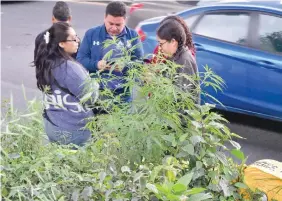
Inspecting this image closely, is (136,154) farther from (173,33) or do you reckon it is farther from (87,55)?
(87,55)

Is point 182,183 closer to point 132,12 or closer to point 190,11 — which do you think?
point 190,11

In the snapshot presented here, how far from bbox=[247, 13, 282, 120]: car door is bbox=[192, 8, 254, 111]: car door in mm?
84

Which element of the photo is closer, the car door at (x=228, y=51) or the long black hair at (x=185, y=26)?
the long black hair at (x=185, y=26)

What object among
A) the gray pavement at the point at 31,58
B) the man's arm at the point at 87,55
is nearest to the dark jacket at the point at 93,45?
the man's arm at the point at 87,55

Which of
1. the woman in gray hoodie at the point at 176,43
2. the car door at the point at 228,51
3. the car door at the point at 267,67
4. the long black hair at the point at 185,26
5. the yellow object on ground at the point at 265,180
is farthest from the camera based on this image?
the car door at the point at 228,51

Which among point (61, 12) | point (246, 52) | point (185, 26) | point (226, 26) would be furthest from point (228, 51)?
point (61, 12)

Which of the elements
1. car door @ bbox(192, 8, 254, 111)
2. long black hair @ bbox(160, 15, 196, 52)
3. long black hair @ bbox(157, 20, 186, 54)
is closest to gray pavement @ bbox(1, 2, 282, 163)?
car door @ bbox(192, 8, 254, 111)

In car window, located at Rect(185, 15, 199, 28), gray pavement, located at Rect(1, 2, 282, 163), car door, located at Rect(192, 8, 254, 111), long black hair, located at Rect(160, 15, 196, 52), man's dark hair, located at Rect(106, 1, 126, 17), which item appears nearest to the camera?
long black hair, located at Rect(160, 15, 196, 52)

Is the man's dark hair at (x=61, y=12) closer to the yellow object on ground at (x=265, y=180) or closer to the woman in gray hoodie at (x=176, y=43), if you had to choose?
the woman in gray hoodie at (x=176, y=43)

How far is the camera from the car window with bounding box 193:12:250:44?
5816 mm

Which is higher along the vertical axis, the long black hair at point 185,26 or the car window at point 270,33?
the long black hair at point 185,26

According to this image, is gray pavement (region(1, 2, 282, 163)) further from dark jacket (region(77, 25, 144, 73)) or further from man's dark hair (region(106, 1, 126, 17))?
man's dark hair (region(106, 1, 126, 17))

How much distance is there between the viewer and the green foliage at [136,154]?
87.0 inches

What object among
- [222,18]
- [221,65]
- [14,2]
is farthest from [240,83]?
[14,2]
